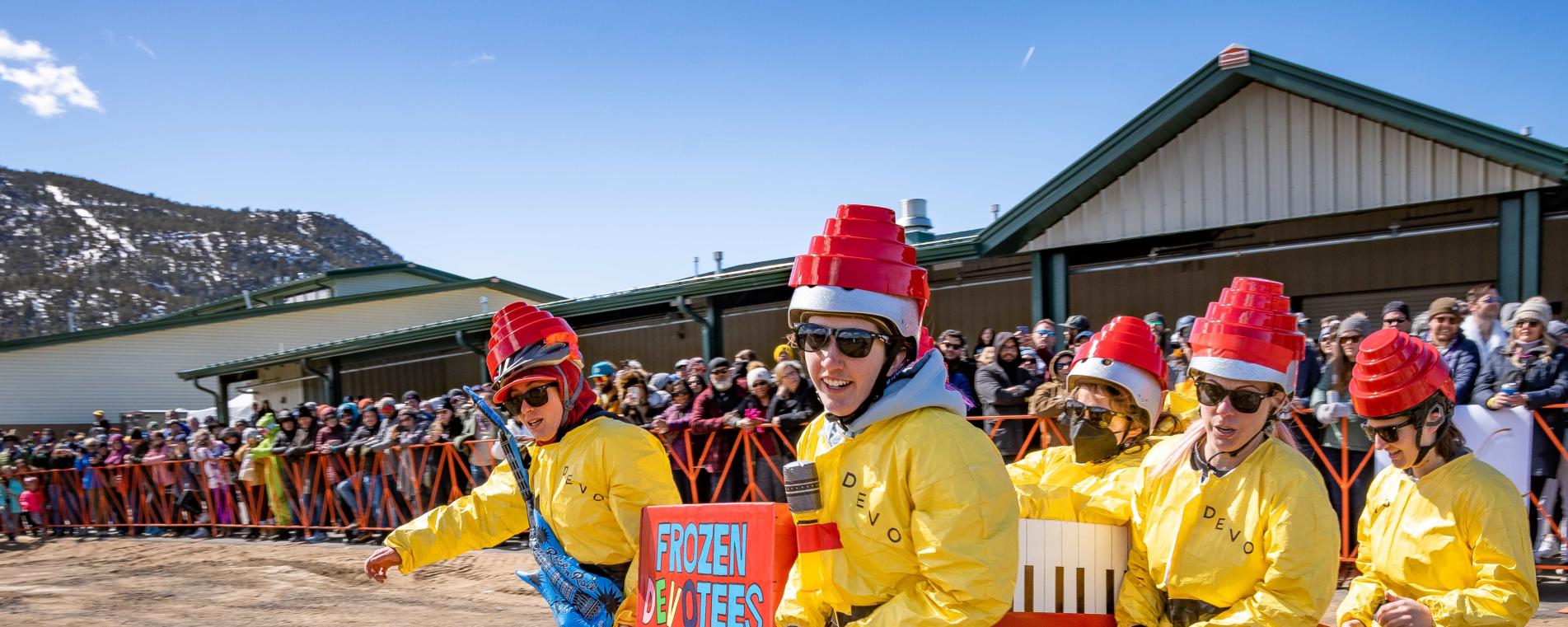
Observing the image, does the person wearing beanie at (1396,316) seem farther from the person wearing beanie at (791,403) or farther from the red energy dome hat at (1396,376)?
the person wearing beanie at (791,403)

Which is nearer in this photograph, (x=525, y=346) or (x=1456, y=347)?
(x=525, y=346)

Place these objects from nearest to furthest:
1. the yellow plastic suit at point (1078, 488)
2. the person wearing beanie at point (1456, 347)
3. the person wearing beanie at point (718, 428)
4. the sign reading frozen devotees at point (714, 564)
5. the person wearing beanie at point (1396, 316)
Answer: the sign reading frozen devotees at point (714, 564), the yellow plastic suit at point (1078, 488), the person wearing beanie at point (1456, 347), the person wearing beanie at point (1396, 316), the person wearing beanie at point (718, 428)

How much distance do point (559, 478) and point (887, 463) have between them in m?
1.97

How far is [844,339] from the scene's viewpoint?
2.64 meters

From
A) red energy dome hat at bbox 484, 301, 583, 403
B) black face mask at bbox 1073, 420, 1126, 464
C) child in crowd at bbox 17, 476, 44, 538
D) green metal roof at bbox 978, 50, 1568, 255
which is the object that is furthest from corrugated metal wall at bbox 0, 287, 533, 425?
black face mask at bbox 1073, 420, 1126, 464

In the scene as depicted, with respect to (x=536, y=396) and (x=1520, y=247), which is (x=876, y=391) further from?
(x=1520, y=247)

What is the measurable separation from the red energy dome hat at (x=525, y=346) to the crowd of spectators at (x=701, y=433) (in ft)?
6.56

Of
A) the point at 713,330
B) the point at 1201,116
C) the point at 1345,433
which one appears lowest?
the point at 1345,433

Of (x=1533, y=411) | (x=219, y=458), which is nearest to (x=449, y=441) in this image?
(x=219, y=458)

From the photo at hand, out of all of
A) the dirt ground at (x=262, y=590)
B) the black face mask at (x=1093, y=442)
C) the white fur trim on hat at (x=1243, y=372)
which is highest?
the white fur trim on hat at (x=1243, y=372)

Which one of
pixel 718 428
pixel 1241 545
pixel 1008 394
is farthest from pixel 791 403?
pixel 1241 545

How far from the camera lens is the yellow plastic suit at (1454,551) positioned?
127 inches

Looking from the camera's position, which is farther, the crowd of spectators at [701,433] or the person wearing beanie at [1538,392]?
the crowd of spectators at [701,433]

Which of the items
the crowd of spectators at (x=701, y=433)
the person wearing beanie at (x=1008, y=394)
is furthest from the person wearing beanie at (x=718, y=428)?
the person wearing beanie at (x=1008, y=394)
